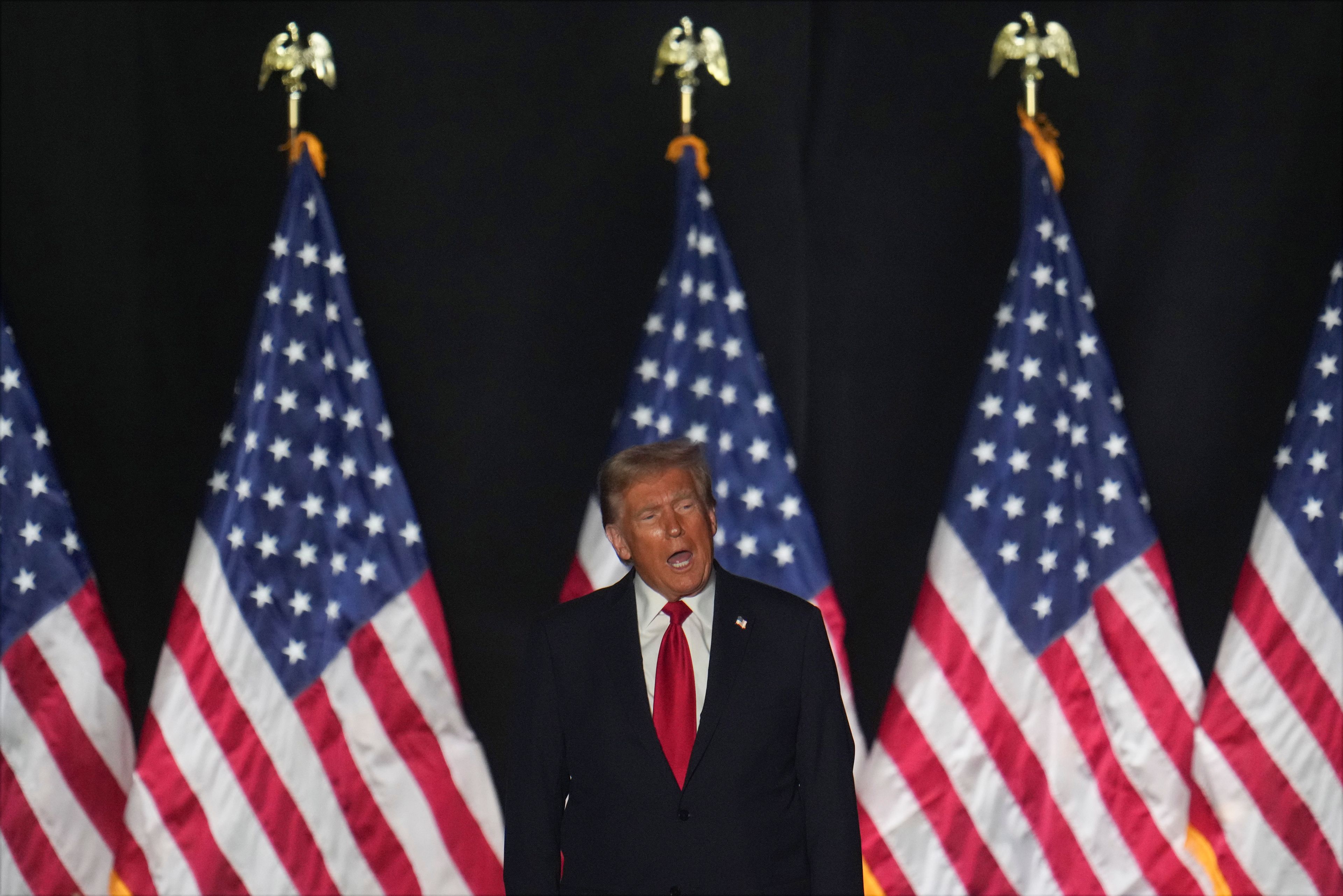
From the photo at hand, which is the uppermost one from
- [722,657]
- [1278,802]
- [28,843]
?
[722,657]

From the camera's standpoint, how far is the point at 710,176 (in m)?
4.21

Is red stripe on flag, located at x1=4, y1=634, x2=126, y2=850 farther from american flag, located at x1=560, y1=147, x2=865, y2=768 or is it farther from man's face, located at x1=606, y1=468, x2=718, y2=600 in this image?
man's face, located at x1=606, y1=468, x2=718, y2=600

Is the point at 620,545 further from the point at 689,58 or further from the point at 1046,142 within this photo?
the point at 1046,142

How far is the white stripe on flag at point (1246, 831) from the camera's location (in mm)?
3678

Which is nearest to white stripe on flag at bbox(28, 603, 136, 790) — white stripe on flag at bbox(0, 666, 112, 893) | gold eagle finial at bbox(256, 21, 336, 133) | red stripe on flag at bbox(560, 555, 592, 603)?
white stripe on flag at bbox(0, 666, 112, 893)

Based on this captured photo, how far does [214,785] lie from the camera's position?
12.0 feet

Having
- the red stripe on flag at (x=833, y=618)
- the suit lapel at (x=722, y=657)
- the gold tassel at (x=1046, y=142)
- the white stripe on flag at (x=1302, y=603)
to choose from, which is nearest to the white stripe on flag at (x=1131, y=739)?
the white stripe on flag at (x=1302, y=603)

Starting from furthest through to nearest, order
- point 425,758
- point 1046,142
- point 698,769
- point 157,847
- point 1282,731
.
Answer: point 1046,142 → point 425,758 → point 1282,731 → point 157,847 → point 698,769

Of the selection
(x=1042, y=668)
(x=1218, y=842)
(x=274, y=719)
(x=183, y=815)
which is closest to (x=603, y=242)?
(x=274, y=719)

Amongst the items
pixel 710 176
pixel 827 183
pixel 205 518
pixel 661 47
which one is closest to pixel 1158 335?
pixel 827 183

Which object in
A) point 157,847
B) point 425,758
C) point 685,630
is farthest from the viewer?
point 425,758

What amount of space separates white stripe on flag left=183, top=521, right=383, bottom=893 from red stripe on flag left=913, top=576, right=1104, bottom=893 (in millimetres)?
1689

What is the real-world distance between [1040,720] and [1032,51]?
1907mm

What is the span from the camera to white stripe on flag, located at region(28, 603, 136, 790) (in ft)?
12.4
